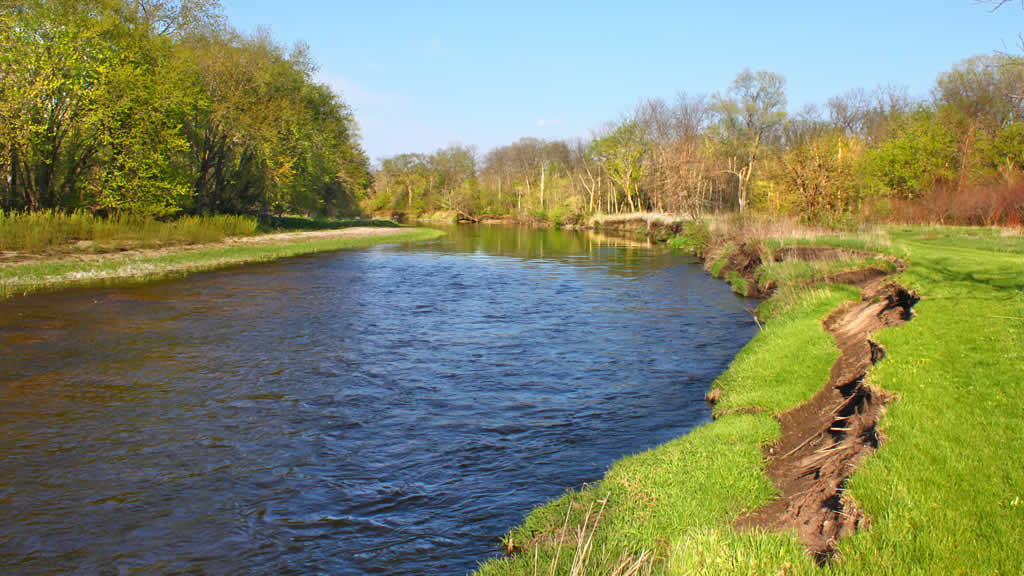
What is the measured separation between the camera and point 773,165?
117 ft

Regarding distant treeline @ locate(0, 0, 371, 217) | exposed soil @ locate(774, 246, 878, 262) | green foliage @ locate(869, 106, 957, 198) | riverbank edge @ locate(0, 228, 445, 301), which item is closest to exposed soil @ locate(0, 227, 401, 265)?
riverbank edge @ locate(0, 228, 445, 301)

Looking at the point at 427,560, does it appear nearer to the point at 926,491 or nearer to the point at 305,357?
the point at 926,491

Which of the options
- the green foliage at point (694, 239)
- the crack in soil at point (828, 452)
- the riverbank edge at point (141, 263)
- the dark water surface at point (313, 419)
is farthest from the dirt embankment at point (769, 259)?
the riverbank edge at point (141, 263)

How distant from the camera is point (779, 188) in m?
33.7

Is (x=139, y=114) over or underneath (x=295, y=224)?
over

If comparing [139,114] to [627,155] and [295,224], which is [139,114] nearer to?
[295,224]

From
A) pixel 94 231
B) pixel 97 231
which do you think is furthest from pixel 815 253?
pixel 94 231

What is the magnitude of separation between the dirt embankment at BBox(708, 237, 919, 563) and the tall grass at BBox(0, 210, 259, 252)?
88.0 ft

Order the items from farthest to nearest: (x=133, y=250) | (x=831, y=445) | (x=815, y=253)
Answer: (x=133, y=250) < (x=815, y=253) < (x=831, y=445)

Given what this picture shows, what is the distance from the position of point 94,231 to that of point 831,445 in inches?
1241

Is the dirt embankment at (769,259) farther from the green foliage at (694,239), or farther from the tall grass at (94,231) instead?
the tall grass at (94,231)

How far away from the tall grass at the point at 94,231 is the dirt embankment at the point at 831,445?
26837mm

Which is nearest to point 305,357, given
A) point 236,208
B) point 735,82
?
point 236,208

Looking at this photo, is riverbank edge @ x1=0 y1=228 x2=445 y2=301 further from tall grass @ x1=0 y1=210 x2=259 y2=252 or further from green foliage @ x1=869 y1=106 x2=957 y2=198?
green foliage @ x1=869 y1=106 x2=957 y2=198
